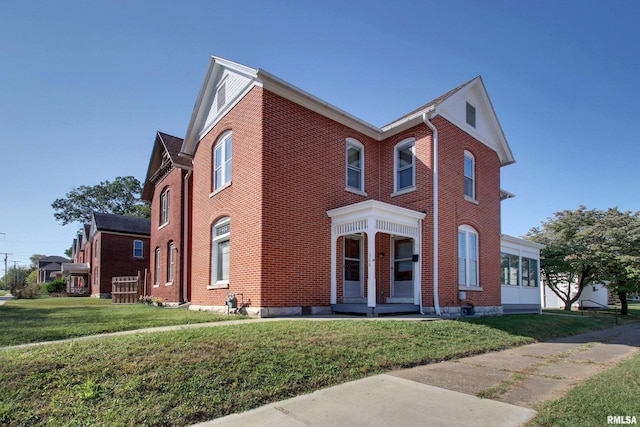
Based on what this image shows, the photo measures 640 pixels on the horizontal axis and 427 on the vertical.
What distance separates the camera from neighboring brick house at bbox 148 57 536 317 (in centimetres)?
1109

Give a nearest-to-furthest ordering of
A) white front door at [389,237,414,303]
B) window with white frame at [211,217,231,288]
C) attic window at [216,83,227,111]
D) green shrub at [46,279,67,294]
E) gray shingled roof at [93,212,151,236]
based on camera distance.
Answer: window with white frame at [211,217,231,288]
white front door at [389,237,414,303]
attic window at [216,83,227,111]
gray shingled roof at [93,212,151,236]
green shrub at [46,279,67,294]

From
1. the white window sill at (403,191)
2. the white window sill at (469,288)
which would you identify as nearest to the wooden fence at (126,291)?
the white window sill at (403,191)

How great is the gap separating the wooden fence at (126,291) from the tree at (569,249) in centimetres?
2258

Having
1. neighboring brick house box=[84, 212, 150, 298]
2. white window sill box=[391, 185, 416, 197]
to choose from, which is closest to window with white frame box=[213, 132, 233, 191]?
white window sill box=[391, 185, 416, 197]

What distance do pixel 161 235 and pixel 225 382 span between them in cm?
1625

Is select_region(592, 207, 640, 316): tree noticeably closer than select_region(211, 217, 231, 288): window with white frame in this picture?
No

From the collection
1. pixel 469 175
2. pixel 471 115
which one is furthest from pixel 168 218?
pixel 471 115

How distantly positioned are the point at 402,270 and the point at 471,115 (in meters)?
6.59

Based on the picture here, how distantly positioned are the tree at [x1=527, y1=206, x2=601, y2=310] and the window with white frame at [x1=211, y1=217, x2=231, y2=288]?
18.5 metres

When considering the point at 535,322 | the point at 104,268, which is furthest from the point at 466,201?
the point at 104,268

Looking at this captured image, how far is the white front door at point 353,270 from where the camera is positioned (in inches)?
498

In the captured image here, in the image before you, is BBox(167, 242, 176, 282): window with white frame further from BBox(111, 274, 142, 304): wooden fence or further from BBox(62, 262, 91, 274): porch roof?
BBox(62, 262, 91, 274): porch roof

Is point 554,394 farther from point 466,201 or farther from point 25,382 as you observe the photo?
point 466,201

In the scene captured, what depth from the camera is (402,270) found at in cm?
1343
